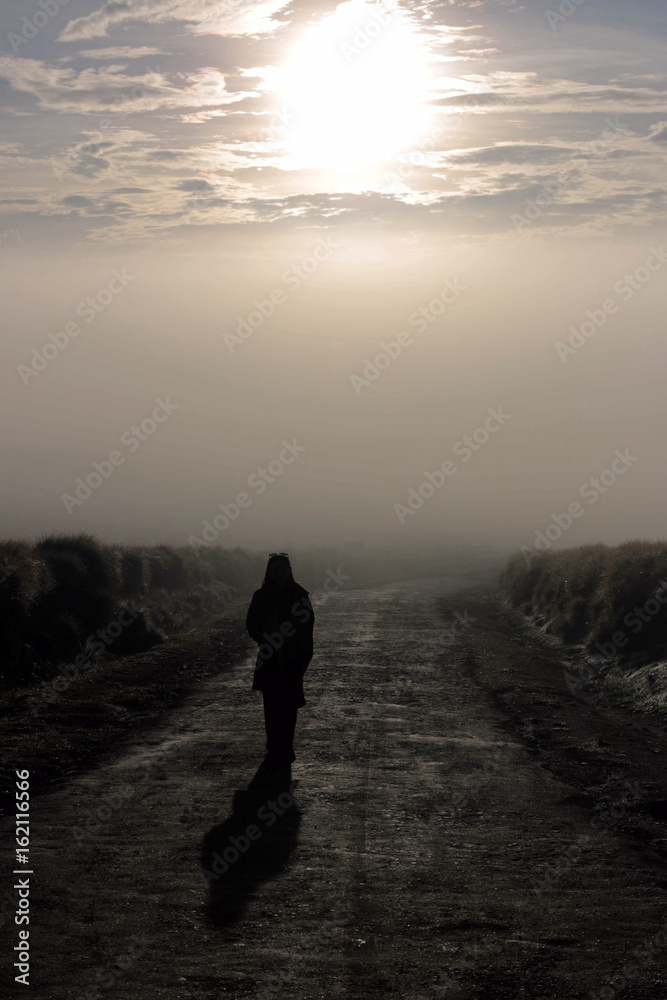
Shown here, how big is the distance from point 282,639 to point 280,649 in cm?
13

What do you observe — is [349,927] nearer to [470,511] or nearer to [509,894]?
[509,894]

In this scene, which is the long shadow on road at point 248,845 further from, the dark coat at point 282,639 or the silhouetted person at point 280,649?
the dark coat at point 282,639

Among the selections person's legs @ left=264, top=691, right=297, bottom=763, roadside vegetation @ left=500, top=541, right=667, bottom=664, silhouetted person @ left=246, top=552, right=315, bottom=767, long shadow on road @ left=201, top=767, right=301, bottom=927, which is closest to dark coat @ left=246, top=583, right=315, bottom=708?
silhouetted person @ left=246, top=552, right=315, bottom=767

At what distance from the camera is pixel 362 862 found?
7.48 m

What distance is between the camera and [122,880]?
22.8ft

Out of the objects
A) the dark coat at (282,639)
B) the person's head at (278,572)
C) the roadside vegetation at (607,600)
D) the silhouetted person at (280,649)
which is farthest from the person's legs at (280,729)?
the roadside vegetation at (607,600)

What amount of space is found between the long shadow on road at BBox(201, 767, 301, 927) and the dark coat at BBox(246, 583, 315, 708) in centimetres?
134

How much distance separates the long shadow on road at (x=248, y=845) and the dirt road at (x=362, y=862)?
0.02 m

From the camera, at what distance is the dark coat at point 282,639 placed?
35.8 ft

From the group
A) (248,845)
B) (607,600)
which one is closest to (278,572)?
(248,845)

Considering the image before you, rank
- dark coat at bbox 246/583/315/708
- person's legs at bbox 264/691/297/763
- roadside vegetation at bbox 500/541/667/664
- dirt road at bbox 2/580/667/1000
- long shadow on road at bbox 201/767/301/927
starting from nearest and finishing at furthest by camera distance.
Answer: dirt road at bbox 2/580/667/1000
long shadow on road at bbox 201/767/301/927
person's legs at bbox 264/691/297/763
dark coat at bbox 246/583/315/708
roadside vegetation at bbox 500/541/667/664

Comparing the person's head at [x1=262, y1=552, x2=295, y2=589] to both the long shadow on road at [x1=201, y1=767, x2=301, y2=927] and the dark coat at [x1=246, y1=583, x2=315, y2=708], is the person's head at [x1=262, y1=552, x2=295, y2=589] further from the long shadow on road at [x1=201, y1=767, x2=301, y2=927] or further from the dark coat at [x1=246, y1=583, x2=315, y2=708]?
the long shadow on road at [x1=201, y1=767, x2=301, y2=927]

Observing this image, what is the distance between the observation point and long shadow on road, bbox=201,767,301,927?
671cm

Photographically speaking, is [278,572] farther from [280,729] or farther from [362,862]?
[362,862]
